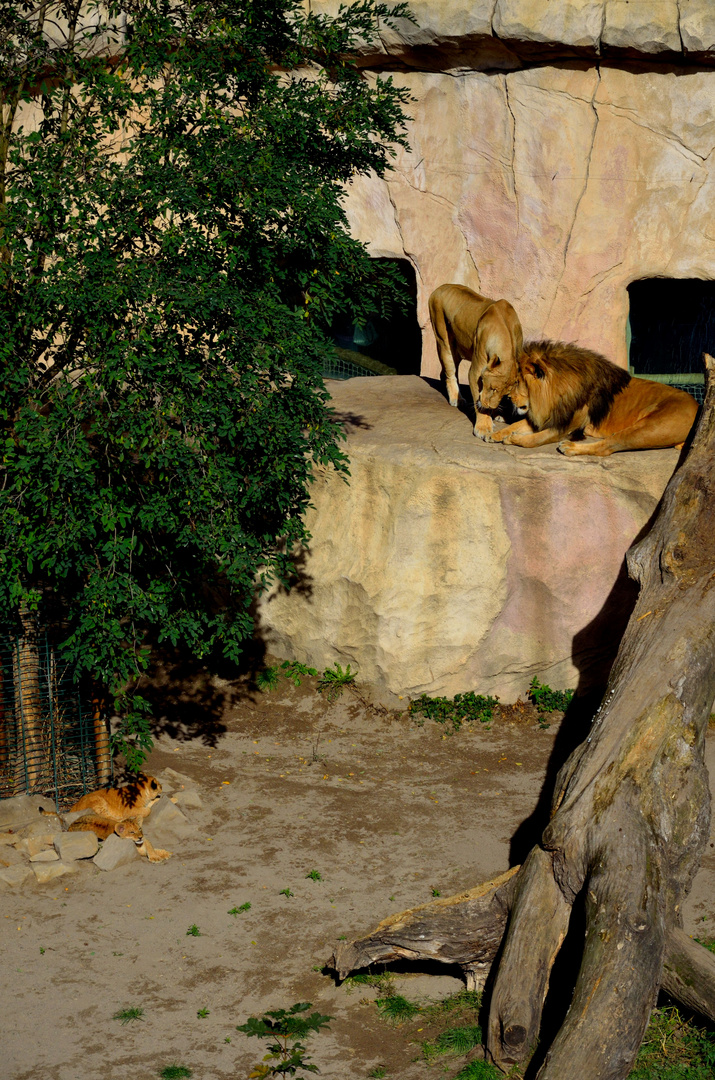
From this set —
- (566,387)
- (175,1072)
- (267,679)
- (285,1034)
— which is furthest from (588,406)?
(175,1072)

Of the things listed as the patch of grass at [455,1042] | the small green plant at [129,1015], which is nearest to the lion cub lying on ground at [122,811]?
the small green plant at [129,1015]

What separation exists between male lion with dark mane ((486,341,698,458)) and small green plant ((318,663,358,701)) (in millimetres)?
2674

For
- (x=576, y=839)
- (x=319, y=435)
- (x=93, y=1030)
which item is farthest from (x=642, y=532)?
(x=93, y=1030)

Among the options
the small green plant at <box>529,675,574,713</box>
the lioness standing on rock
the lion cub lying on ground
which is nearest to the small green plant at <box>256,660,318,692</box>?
the small green plant at <box>529,675,574,713</box>

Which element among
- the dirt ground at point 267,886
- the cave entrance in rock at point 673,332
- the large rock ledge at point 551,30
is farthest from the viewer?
the cave entrance in rock at point 673,332

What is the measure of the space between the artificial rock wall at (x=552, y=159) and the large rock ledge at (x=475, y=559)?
4737 mm

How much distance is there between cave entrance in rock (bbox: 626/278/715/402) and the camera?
577 inches

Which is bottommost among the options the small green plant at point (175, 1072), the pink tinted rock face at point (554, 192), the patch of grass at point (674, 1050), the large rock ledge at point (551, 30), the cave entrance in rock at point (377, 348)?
the small green plant at point (175, 1072)

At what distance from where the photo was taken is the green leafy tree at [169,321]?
670cm

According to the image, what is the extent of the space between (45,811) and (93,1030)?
238cm

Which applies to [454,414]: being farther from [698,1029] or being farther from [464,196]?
[698,1029]

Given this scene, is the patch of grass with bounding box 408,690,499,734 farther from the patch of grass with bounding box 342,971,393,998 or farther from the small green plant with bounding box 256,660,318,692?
the patch of grass with bounding box 342,971,393,998

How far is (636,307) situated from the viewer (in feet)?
49.1

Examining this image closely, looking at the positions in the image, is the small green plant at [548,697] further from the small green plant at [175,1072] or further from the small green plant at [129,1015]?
the small green plant at [175,1072]
